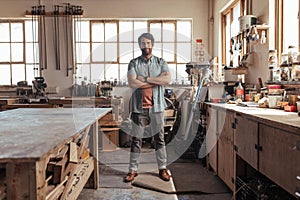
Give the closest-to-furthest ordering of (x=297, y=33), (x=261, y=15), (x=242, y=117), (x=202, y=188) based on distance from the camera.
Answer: (x=242, y=117), (x=297, y=33), (x=202, y=188), (x=261, y=15)

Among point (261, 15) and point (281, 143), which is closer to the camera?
point (281, 143)

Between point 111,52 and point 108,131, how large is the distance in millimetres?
1737

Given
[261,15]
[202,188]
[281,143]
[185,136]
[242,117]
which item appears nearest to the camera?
[281,143]

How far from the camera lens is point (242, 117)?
247 centimetres

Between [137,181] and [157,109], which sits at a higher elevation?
[157,109]

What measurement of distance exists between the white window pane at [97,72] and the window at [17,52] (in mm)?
1007

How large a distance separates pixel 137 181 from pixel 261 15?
2.19m

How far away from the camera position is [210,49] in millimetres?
5883

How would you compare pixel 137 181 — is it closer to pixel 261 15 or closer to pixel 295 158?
pixel 295 158

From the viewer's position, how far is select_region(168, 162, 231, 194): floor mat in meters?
3.14

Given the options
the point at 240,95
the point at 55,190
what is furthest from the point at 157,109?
the point at 55,190

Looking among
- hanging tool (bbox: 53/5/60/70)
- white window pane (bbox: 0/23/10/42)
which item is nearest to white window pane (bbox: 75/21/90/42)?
hanging tool (bbox: 53/5/60/70)

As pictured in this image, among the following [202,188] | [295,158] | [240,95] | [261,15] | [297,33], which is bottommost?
[202,188]

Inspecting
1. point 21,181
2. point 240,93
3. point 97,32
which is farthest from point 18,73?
point 21,181
